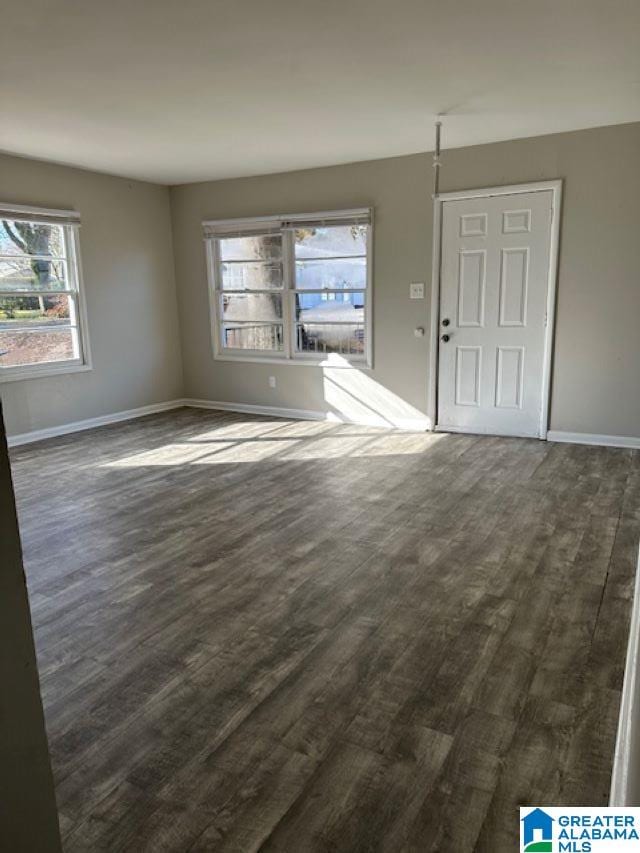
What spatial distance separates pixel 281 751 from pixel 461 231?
4.80 m

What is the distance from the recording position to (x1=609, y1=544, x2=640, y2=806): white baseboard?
128cm

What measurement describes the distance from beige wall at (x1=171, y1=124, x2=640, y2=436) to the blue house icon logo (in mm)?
4244

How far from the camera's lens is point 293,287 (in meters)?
6.59

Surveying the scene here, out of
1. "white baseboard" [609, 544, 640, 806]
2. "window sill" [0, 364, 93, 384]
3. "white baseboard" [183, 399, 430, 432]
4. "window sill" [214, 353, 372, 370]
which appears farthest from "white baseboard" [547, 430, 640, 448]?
"window sill" [0, 364, 93, 384]

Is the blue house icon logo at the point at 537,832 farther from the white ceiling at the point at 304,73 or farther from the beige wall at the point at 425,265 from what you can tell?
the beige wall at the point at 425,265

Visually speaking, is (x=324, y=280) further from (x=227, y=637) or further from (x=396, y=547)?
(x=227, y=637)

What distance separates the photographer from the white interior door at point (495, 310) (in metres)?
5.29

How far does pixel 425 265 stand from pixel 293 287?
1.53 m

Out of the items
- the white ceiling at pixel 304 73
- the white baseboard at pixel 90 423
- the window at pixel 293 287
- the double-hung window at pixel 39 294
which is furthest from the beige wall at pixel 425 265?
the double-hung window at pixel 39 294

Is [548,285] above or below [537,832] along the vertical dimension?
above

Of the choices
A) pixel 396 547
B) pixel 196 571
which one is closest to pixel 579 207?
pixel 396 547

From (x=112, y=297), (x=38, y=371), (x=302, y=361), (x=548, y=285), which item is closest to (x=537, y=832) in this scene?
(x=548, y=285)

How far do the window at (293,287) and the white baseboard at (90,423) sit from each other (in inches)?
35.9

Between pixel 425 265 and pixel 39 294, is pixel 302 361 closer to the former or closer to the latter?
pixel 425 265
